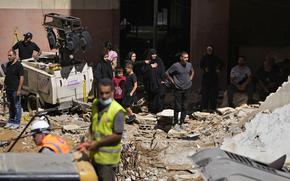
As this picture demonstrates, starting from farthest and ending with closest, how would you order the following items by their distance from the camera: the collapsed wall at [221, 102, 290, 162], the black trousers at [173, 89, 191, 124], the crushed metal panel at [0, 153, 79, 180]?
1. the black trousers at [173, 89, 191, 124]
2. the collapsed wall at [221, 102, 290, 162]
3. the crushed metal panel at [0, 153, 79, 180]

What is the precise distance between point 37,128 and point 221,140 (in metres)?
6.45

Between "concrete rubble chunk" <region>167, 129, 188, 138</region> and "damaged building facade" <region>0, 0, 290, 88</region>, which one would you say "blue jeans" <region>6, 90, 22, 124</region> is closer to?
"concrete rubble chunk" <region>167, 129, 188, 138</region>

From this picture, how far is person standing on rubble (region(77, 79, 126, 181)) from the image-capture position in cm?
705

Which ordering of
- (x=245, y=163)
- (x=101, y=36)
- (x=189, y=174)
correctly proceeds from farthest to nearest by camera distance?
(x=101, y=36), (x=189, y=174), (x=245, y=163)

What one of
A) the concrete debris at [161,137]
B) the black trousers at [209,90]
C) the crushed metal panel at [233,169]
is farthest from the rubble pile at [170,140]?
the crushed metal panel at [233,169]

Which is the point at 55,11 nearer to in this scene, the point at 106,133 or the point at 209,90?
the point at 209,90

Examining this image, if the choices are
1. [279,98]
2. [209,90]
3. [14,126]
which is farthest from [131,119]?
[279,98]

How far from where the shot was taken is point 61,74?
15461 mm

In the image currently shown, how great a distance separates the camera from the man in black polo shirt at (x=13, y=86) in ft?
46.7

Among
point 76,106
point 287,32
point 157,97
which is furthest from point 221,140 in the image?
point 287,32

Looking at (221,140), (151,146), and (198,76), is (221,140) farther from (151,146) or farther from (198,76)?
(198,76)

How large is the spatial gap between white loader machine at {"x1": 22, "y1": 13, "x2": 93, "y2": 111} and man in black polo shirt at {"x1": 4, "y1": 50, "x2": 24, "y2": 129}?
1.09 metres

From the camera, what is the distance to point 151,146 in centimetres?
1274

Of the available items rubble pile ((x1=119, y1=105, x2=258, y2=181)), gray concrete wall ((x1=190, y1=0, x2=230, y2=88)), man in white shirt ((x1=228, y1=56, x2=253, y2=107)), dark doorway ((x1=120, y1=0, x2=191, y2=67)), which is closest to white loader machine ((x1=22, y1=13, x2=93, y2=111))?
rubble pile ((x1=119, y1=105, x2=258, y2=181))
